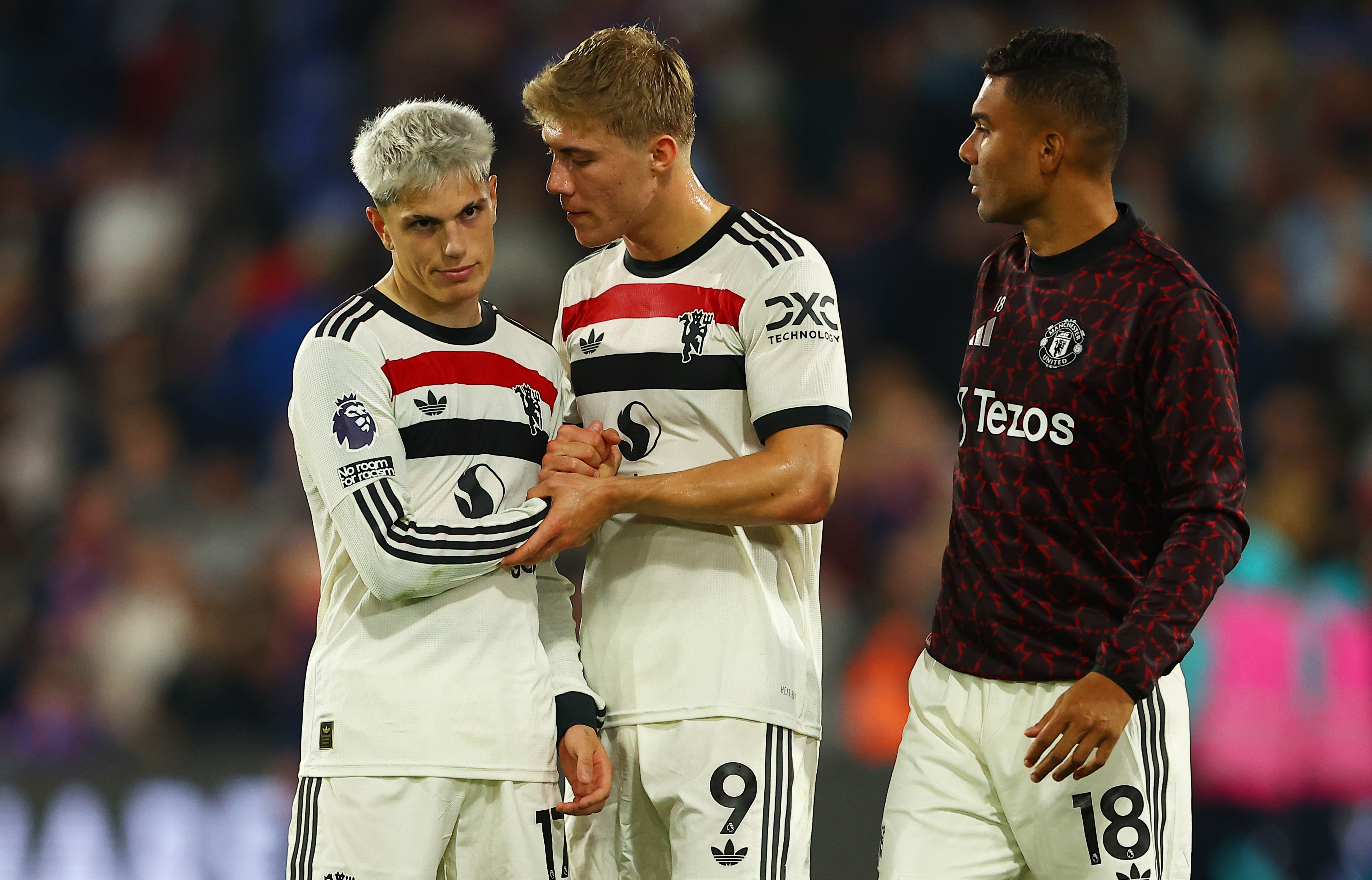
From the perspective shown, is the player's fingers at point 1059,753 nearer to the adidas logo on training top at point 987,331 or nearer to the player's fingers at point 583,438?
the adidas logo on training top at point 987,331

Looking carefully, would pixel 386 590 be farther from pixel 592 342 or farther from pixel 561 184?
pixel 561 184

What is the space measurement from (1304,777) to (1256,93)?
4668 mm

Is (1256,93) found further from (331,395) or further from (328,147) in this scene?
(331,395)

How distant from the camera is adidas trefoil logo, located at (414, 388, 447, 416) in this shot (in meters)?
3.41

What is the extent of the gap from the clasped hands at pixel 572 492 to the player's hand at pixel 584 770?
0.39m

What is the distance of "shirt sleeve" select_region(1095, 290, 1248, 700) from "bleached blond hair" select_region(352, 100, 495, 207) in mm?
1495

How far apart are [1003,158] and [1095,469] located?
0.72 metres

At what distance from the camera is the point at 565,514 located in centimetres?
337

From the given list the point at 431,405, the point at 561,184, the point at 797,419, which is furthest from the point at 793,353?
the point at 431,405

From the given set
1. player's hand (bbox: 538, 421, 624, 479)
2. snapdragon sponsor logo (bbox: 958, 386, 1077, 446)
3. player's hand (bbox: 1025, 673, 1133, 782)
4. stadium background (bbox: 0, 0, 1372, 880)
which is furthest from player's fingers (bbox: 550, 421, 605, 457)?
stadium background (bbox: 0, 0, 1372, 880)

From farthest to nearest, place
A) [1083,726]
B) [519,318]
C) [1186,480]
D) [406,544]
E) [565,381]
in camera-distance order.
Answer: [519,318], [565,381], [406,544], [1186,480], [1083,726]

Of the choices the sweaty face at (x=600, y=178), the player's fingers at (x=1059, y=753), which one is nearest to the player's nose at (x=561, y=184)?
the sweaty face at (x=600, y=178)

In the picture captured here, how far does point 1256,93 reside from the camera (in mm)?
9461

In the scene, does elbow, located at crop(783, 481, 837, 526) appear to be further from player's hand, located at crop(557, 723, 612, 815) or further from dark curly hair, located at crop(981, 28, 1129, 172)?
dark curly hair, located at crop(981, 28, 1129, 172)
